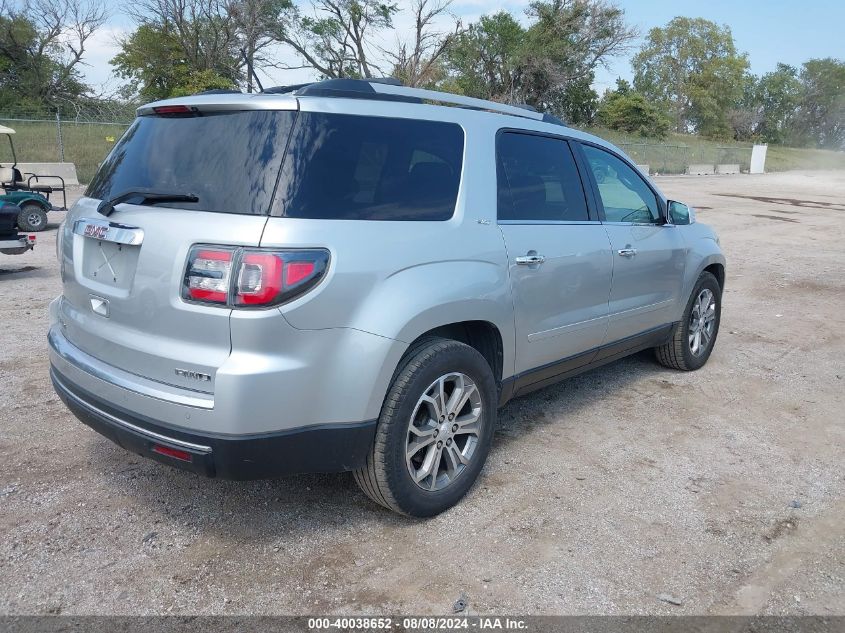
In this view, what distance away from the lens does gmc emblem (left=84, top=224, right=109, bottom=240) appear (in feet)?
10.2

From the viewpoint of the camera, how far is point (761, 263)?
11.6 m

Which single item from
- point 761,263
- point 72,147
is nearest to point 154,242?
point 761,263

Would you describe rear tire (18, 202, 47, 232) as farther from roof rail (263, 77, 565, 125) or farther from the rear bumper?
the rear bumper

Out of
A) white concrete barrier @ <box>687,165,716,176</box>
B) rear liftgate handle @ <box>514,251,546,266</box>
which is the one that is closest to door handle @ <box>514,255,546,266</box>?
rear liftgate handle @ <box>514,251,546,266</box>

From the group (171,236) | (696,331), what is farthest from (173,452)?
(696,331)

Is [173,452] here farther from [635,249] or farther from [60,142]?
[60,142]

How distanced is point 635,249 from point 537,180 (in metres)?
1.04

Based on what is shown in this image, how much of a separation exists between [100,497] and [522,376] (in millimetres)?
2221

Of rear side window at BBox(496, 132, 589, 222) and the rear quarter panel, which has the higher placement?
rear side window at BBox(496, 132, 589, 222)

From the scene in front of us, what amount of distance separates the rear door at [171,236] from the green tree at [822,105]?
342ft

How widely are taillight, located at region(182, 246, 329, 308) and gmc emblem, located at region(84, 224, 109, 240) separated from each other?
572 millimetres

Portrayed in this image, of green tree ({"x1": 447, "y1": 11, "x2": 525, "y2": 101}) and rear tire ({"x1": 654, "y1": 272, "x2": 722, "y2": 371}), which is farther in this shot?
green tree ({"x1": 447, "y1": 11, "x2": 525, "y2": 101})

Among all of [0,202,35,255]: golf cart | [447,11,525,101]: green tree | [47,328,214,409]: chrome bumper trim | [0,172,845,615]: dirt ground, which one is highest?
[447,11,525,101]: green tree

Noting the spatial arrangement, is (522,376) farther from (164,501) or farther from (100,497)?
(100,497)
